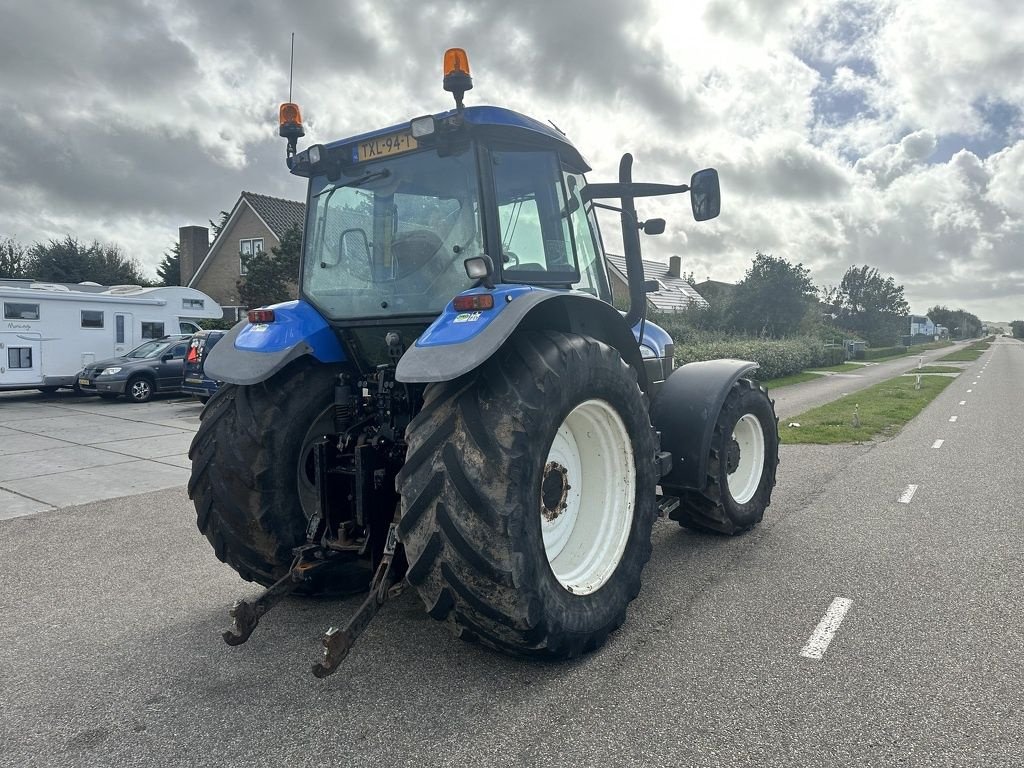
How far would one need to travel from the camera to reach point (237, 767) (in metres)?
2.53

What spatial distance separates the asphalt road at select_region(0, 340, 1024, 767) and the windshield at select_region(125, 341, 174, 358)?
44.6 feet

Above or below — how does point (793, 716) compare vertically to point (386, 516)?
below

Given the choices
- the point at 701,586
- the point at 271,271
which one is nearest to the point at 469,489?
the point at 701,586

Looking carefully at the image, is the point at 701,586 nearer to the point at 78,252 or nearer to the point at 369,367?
the point at 369,367

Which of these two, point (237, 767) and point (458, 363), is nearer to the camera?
point (237, 767)

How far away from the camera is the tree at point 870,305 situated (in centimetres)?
5994

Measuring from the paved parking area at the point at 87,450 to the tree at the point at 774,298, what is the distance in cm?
2744

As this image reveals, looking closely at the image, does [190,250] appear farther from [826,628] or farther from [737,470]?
[826,628]

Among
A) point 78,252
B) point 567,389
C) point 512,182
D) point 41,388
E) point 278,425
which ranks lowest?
point 41,388

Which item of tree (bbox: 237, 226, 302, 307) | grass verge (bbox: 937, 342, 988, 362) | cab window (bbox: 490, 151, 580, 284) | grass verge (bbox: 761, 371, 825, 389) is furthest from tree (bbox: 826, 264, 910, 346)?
cab window (bbox: 490, 151, 580, 284)

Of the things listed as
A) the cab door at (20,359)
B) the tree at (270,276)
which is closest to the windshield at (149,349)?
the cab door at (20,359)

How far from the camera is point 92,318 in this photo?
58.5 ft

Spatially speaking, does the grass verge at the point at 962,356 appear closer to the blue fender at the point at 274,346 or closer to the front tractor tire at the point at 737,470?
the front tractor tire at the point at 737,470

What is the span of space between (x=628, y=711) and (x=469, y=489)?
43.8 inches
